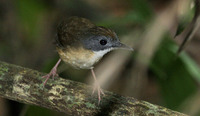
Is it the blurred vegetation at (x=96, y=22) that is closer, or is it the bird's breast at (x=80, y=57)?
the bird's breast at (x=80, y=57)

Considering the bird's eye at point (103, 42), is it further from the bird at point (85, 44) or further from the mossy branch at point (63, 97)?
the mossy branch at point (63, 97)

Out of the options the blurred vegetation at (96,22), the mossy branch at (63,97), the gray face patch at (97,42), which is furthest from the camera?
the blurred vegetation at (96,22)

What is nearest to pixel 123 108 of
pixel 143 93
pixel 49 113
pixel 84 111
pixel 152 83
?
pixel 84 111

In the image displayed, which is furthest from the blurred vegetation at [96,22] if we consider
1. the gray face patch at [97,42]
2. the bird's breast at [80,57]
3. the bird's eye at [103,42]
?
the bird's eye at [103,42]

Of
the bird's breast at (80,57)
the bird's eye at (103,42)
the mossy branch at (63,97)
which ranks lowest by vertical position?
the mossy branch at (63,97)

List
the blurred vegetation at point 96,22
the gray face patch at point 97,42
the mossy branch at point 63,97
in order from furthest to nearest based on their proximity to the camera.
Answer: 1. the blurred vegetation at point 96,22
2. the gray face patch at point 97,42
3. the mossy branch at point 63,97

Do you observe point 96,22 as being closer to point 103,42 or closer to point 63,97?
point 103,42

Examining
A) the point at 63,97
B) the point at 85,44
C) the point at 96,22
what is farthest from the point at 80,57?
the point at 96,22
